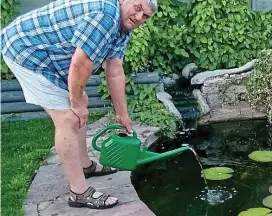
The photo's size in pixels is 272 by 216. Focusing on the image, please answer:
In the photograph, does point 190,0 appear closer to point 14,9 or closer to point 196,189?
point 14,9

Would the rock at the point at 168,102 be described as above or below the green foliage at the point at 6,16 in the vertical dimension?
below

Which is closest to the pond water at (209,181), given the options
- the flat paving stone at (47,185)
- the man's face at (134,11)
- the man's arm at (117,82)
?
the flat paving stone at (47,185)

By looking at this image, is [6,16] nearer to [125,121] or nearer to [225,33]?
[225,33]

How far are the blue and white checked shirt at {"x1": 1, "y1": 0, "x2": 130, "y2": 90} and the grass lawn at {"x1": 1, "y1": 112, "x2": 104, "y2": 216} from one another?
839 millimetres

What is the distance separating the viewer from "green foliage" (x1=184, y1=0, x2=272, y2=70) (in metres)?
5.88

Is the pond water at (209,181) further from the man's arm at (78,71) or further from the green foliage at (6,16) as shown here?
the green foliage at (6,16)

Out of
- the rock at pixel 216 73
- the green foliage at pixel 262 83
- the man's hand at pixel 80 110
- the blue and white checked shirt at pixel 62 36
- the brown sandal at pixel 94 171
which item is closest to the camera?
the blue and white checked shirt at pixel 62 36

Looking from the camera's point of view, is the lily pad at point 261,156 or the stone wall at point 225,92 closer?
the lily pad at point 261,156

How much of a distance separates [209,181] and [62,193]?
1051mm

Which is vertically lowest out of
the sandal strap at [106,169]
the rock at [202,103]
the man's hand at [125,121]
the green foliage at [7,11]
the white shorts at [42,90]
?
the rock at [202,103]

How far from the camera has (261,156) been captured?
449cm

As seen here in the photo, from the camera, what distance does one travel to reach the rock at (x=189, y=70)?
235 inches

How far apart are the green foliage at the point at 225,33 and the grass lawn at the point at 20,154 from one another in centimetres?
135

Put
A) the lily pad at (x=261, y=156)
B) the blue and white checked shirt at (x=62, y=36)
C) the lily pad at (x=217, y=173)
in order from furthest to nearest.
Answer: the lily pad at (x=261, y=156) < the lily pad at (x=217, y=173) < the blue and white checked shirt at (x=62, y=36)
